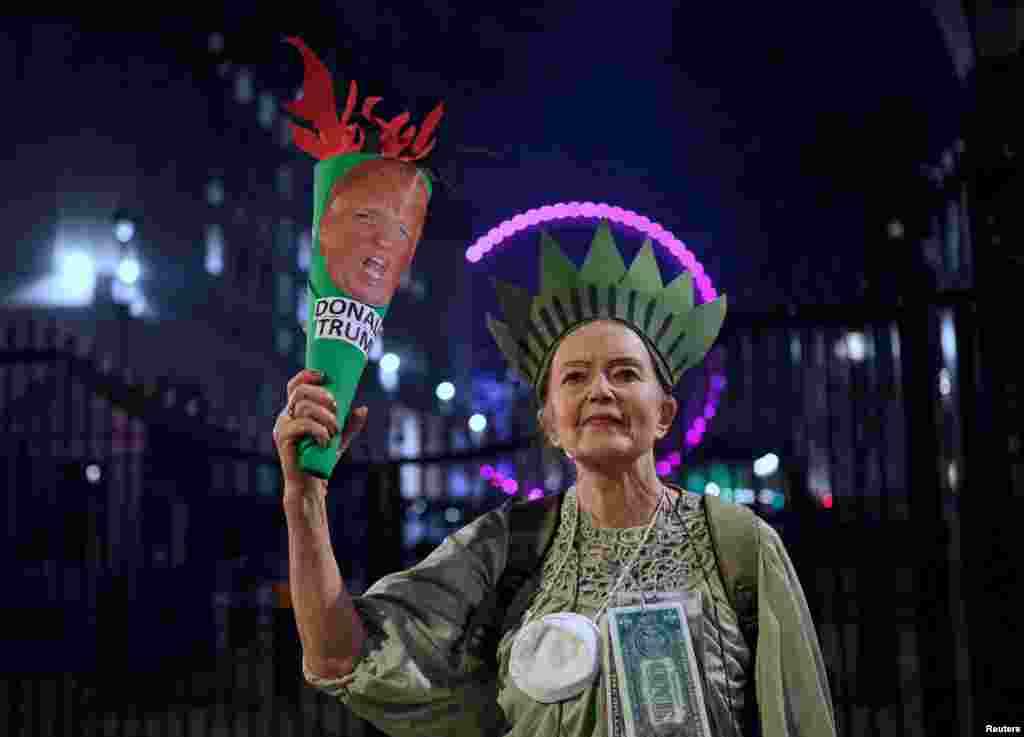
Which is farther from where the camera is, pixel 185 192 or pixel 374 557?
pixel 185 192

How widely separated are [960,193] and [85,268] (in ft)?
58.9

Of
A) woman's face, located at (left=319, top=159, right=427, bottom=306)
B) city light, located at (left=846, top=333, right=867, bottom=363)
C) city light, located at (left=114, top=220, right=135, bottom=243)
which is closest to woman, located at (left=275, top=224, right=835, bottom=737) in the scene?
woman's face, located at (left=319, top=159, right=427, bottom=306)

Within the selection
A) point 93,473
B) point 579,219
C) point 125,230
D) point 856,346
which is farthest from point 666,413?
point 125,230

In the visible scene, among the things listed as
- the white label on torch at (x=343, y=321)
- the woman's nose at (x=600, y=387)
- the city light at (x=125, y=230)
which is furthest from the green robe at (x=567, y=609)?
the city light at (x=125, y=230)

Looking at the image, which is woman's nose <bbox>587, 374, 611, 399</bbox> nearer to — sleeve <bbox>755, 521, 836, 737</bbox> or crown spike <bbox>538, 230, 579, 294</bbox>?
crown spike <bbox>538, 230, 579, 294</bbox>

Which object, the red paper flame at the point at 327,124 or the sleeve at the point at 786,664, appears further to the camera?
the red paper flame at the point at 327,124

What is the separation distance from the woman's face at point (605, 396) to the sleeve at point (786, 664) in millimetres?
418

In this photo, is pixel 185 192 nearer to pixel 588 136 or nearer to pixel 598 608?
pixel 588 136

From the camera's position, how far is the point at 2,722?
6.74 m

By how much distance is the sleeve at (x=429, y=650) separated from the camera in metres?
2.35

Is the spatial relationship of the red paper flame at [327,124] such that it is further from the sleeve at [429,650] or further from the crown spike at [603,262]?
the sleeve at [429,650]

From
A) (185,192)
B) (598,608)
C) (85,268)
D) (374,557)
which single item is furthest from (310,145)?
(185,192)

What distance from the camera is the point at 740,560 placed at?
243cm

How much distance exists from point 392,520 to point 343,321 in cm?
289
